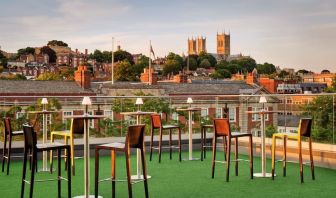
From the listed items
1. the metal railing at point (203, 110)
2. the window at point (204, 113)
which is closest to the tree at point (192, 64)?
the metal railing at point (203, 110)

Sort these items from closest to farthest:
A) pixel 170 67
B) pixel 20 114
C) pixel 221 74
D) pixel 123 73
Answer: pixel 20 114
pixel 123 73
pixel 170 67
pixel 221 74

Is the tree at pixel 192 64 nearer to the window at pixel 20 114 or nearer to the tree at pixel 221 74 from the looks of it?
the tree at pixel 221 74

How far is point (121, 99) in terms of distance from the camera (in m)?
11.1

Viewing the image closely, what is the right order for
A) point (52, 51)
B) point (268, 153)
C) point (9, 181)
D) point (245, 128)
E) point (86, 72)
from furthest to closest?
point (52, 51) → point (86, 72) → point (245, 128) → point (268, 153) → point (9, 181)

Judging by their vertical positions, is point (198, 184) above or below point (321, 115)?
below

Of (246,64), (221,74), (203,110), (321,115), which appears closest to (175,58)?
(221,74)

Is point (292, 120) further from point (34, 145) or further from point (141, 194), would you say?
point (34, 145)

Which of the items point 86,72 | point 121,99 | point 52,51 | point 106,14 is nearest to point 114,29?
point 106,14

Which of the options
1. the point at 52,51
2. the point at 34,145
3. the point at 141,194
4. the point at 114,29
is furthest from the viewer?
the point at 52,51

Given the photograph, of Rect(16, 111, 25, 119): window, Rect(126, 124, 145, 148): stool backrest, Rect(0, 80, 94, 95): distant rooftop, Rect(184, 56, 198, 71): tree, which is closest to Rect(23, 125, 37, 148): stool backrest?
Rect(126, 124, 145, 148): stool backrest

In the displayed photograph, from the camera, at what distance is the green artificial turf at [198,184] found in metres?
5.95

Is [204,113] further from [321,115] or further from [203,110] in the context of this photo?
[321,115]

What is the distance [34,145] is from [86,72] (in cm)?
4811

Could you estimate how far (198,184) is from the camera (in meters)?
6.57
